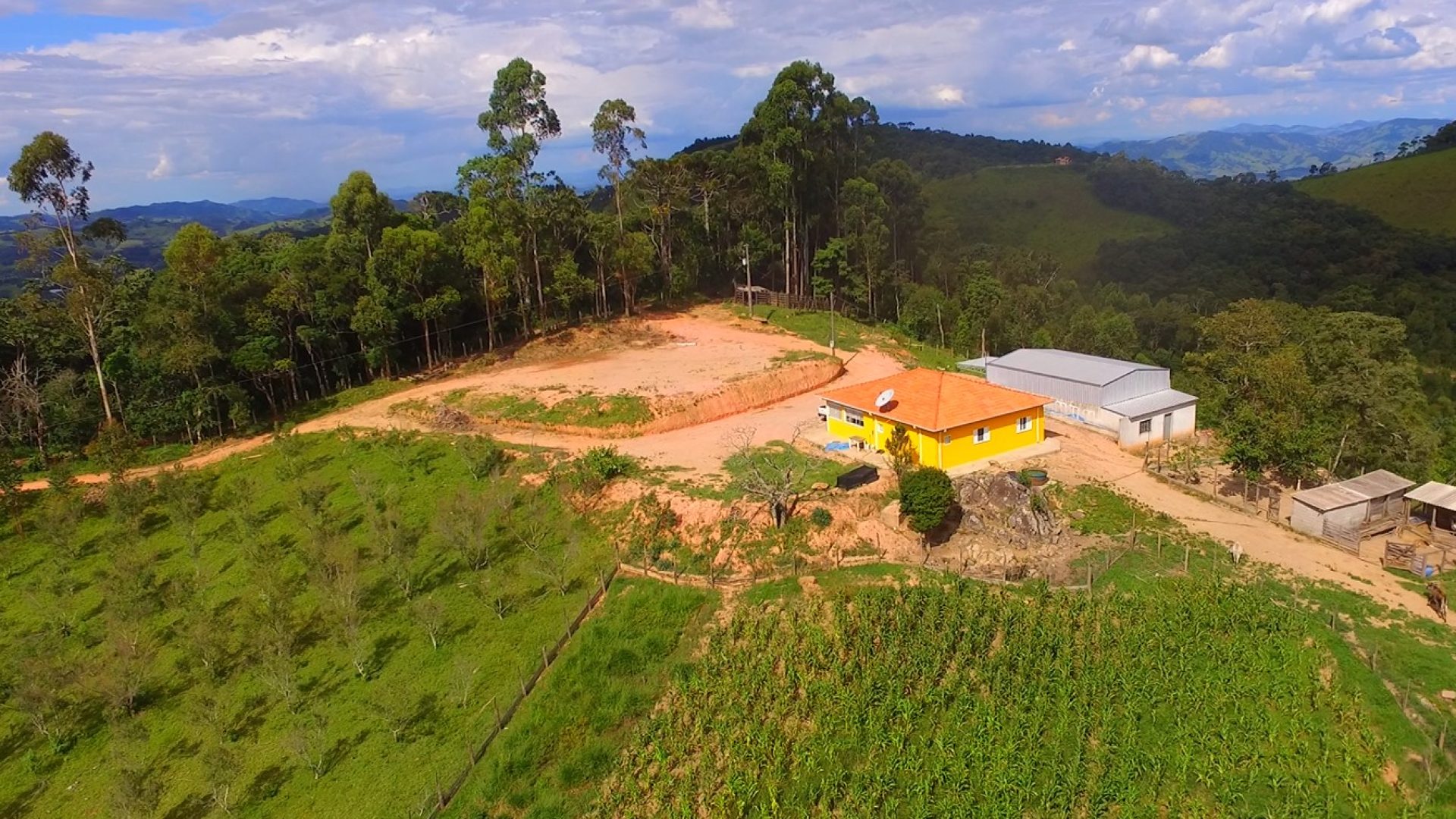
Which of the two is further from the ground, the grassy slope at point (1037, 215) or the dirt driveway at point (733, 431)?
the grassy slope at point (1037, 215)

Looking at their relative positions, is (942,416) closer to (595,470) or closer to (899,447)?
(899,447)

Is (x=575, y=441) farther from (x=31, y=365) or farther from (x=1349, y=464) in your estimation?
(x=1349, y=464)

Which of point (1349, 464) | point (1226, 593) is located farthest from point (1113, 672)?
point (1349, 464)

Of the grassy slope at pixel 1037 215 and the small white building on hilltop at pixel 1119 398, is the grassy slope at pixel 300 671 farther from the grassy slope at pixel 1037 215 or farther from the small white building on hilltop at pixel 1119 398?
the grassy slope at pixel 1037 215

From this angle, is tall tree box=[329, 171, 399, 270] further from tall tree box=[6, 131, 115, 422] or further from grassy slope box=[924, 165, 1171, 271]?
grassy slope box=[924, 165, 1171, 271]

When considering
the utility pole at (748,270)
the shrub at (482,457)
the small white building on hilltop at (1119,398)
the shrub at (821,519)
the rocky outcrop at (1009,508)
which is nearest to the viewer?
the rocky outcrop at (1009,508)

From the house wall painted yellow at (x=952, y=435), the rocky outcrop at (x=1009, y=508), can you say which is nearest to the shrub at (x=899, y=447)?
the house wall painted yellow at (x=952, y=435)

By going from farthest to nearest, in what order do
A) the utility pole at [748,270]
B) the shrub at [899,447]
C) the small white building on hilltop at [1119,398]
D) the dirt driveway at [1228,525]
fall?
the utility pole at [748,270] < the small white building on hilltop at [1119,398] < the shrub at [899,447] < the dirt driveway at [1228,525]
